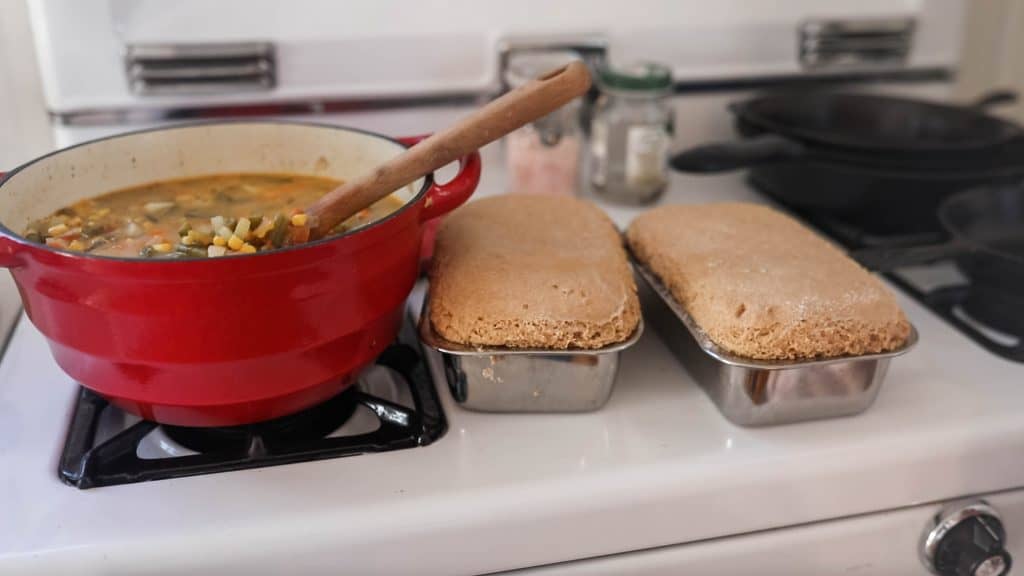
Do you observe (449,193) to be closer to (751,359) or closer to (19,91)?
(751,359)

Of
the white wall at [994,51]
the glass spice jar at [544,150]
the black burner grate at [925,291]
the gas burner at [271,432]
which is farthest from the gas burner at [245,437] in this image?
the white wall at [994,51]

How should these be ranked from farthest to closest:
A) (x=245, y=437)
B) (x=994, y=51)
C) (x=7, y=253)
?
(x=994, y=51) < (x=245, y=437) < (x=7, y=253)

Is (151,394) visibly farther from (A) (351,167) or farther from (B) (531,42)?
(B) (531,42)

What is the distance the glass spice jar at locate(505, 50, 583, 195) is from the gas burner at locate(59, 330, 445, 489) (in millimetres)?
362

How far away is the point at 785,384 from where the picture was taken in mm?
624

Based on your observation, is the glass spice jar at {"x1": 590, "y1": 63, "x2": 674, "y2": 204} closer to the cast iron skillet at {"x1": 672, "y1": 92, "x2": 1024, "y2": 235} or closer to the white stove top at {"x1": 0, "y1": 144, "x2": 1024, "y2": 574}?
the cast iron skillet at {"x1": 672, "y1": 92, "x2": 1024, "y2": 235}

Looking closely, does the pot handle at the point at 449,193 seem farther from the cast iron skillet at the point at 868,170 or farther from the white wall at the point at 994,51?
the white wall at the point at 994,51

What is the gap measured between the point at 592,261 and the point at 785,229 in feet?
0.63

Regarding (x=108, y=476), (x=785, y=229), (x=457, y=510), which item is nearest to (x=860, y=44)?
(x=785, y=229)

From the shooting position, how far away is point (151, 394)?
1.84 feet

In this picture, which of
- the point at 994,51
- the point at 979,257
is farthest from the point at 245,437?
the point at 994,51

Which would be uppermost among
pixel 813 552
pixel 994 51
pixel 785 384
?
pixel 994 51

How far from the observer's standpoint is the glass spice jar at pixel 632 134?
Answer: 3.16 feet

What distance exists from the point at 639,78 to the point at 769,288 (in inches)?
15.2
